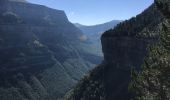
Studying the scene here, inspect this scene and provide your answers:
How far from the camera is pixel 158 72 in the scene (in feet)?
222

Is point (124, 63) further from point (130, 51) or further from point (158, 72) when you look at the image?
point (158, 72)

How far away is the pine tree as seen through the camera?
209ft

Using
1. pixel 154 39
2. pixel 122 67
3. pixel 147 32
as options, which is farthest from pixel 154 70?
pixel 122 67

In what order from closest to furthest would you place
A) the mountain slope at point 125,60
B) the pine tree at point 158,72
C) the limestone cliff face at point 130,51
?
the pine tree at point 158,72
the mountain slope at point 125,60
the limestone cliff face at point 130,51

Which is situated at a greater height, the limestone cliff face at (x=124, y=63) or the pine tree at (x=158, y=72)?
the pine tree at (x=158, y=72)

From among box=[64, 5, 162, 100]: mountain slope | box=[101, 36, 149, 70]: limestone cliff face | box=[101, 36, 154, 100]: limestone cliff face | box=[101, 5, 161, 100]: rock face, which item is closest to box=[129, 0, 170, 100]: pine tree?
box=[101, 5, 161, 100]: rock face

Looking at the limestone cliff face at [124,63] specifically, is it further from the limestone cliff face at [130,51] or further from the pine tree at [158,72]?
the pine tree at [158,72]

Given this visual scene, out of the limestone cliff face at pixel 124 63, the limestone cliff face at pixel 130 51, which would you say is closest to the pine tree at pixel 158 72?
the limestone cliff face at pixel 124 63

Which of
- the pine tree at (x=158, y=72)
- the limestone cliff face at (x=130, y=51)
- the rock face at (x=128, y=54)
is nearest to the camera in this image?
the pine tree at (x=158, y=72)

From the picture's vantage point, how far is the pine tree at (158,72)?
63844mm

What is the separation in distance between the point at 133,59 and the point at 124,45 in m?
10.3

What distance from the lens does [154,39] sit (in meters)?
166

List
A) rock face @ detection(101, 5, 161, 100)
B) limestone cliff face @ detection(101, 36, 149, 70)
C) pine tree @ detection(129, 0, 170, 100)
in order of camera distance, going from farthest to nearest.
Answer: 1. limestone cliff face @ detection(101, 36, 149, 70)
2. rock face @ detection(101, 5, 161, 100)
3. pine tree @ detection(129, 0, 170, 100)

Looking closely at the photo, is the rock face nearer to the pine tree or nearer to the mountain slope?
the mountain slope
